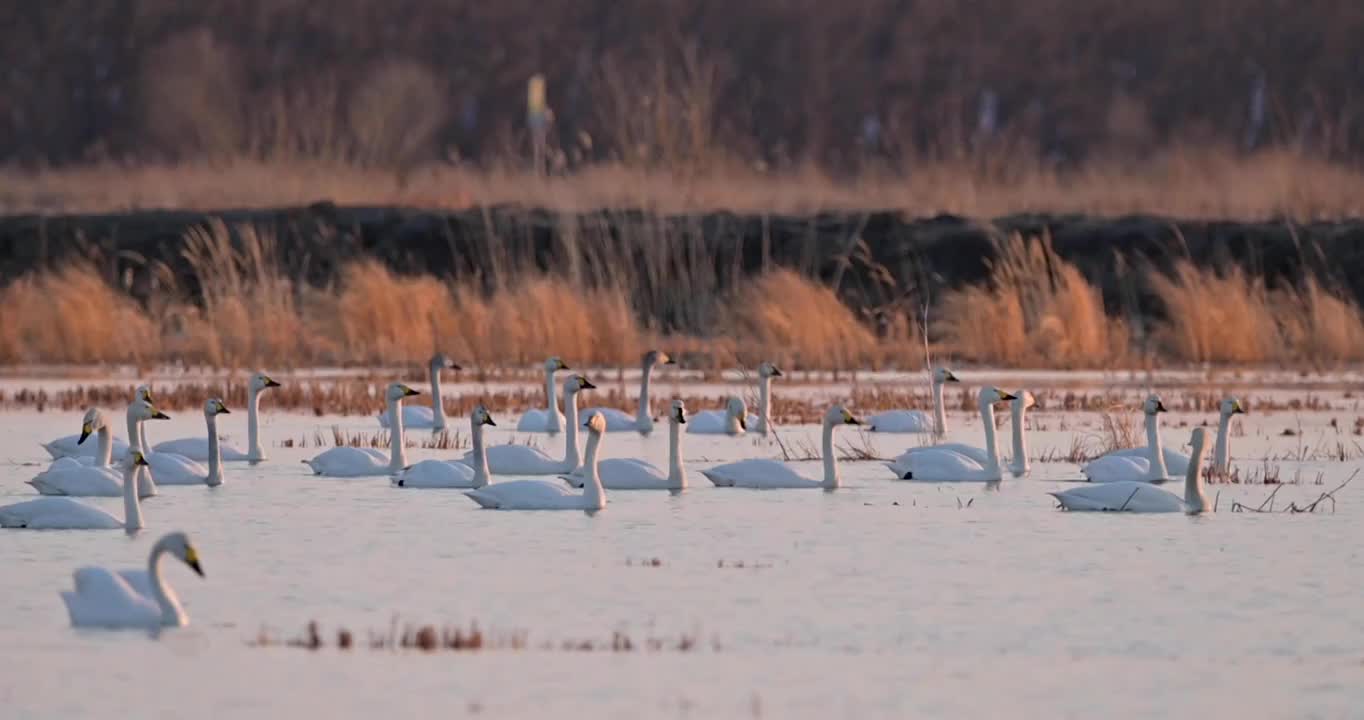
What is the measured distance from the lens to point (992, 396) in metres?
15.0

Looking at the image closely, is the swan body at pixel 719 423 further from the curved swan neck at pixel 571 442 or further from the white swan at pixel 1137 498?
the white swan at pixel 1137 498

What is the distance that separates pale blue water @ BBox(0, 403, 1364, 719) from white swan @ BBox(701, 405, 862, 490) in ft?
0.66

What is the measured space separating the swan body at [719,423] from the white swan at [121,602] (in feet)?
28.8

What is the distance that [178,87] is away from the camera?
57031mm

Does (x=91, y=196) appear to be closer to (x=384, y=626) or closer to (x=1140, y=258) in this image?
(x=1140, y=258)

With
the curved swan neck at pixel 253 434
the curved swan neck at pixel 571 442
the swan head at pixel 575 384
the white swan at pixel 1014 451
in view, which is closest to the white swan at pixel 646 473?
the curved swan neck at pixel 571 442

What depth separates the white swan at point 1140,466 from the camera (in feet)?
45.5

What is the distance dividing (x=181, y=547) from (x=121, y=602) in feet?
1.10

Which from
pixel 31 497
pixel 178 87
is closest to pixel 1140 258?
pixel 31 497

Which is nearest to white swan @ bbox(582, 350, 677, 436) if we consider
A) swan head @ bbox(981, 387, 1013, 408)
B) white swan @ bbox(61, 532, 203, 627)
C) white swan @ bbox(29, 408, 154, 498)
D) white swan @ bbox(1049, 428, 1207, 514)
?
swan head @ bbox(981, 387, 1013, 408)

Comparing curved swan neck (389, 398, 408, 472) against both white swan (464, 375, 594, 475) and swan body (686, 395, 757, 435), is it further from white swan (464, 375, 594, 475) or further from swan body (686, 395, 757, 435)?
swan body (686, 395, 757, 435)

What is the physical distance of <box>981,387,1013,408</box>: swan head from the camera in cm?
1489

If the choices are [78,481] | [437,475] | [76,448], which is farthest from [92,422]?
[437,475]

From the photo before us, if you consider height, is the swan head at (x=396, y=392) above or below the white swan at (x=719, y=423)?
above
